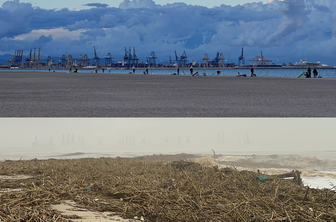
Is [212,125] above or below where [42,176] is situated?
above

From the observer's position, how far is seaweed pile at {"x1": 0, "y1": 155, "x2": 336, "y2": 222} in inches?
155

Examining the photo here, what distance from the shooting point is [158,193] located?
14.9ft

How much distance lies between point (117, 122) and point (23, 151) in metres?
1.31

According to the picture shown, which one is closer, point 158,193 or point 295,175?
point 158,193

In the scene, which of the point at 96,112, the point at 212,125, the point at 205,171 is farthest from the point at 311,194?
the point at 96,112

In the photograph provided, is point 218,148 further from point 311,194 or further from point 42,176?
point 42,176

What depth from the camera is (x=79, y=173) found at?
552 cm

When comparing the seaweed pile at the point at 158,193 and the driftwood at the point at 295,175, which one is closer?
the seaweed pile at the point at 158,193

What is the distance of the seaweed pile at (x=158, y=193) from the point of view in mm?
3928

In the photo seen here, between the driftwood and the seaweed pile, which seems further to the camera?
the driftwood

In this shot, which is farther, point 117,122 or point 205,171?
point 117,122

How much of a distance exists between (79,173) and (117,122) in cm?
133

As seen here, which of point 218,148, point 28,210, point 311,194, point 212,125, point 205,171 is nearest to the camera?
point 28,210

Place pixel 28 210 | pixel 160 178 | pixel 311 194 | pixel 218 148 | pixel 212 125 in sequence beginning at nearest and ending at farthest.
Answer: pixel 28 210, pixel 311 194, pixel 160 178, pixel 218 148, pixel 212 125
